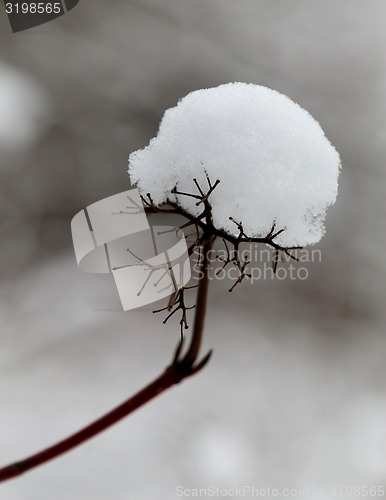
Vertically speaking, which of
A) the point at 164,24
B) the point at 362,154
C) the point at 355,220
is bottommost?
the point at 355,220

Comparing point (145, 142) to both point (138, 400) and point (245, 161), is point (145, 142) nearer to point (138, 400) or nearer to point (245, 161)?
point (245, 161)

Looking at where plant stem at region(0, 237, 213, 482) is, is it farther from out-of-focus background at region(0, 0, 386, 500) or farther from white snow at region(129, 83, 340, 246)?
out-of-focus background at region(0, 0, 386, 500)

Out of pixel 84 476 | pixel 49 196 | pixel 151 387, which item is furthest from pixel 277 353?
Answer: pixel 151 387

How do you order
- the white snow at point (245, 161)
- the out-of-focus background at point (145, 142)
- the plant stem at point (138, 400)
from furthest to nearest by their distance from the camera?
the out-of-focus background at point (145, 142)
the white snow at point (245, 161)
the plant stem at point (138, 400)

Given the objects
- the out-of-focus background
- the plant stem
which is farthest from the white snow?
the out-of-focus background

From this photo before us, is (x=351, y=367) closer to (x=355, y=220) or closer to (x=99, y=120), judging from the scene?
(x=355, y=220)

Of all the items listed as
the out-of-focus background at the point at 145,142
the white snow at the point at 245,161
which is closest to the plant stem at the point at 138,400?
the white snow at the point at 245,161

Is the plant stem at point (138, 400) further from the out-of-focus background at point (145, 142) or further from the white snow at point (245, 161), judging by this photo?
the out-of-focus background at point (145, 142)
